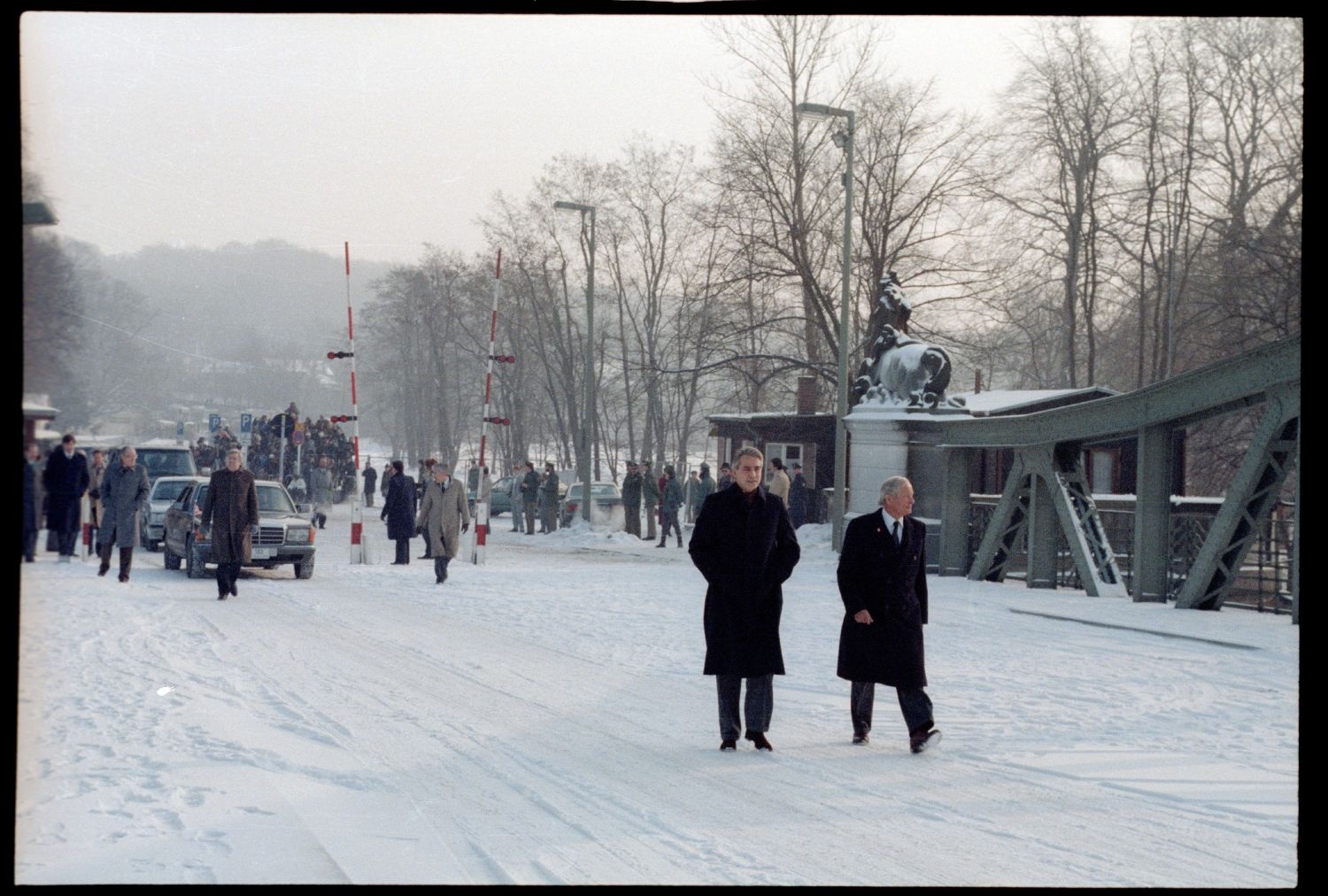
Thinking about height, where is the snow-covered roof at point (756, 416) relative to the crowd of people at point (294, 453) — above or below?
above

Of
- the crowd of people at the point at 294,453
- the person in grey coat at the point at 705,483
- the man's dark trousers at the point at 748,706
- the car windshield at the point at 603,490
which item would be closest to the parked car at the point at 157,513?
the crowd of people at the point at 294,453

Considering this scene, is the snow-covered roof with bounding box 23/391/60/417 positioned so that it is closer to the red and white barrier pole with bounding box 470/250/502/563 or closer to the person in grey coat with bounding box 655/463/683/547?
the red and white barrier pole with bounding box 470/250/502/563

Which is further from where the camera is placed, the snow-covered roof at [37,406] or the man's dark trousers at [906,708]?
the man's dark trousers at [906,708]

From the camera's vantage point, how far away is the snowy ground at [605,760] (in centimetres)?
558

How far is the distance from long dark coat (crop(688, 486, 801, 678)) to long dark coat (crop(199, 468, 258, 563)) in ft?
32.3

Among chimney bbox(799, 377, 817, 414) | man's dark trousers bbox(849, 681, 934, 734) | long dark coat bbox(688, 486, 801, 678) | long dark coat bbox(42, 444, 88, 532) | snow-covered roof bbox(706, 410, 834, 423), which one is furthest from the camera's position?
chimney bbox(799, 377, 817, 414)

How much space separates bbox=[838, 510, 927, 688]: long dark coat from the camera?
27.5 ft

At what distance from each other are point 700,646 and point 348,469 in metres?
8.86

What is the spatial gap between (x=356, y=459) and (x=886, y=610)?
1171 centimetres

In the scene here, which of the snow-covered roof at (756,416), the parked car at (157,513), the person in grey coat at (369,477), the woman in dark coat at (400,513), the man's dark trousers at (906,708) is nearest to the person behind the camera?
the man's dark trousers at (906,708)

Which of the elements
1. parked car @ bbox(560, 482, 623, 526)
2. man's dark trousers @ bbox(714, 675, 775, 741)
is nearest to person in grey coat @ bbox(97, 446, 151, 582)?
man's dark trousers @ bbox(714, 675, 775, 741)

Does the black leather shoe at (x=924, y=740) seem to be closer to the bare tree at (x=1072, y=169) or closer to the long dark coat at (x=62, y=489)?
the long dark coat at (x=62, y=489)

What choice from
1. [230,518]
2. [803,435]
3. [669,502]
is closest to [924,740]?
[230,518]

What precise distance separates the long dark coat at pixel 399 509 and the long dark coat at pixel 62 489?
57.4 feet
